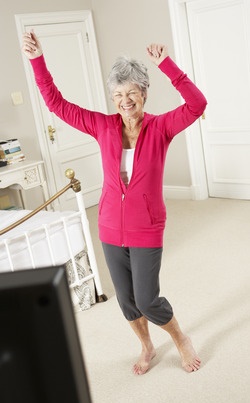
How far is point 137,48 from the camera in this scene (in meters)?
5.84


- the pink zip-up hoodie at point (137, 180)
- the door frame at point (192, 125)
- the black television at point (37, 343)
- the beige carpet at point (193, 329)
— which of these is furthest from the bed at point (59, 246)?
the black television at point (37, 343)

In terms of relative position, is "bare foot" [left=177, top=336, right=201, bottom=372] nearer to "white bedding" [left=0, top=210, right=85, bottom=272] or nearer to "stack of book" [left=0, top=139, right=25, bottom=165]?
"white bedding" [left=0, top=210, right=85, bottom=272]

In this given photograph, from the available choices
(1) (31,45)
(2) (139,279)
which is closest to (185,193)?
(2) (139,279)

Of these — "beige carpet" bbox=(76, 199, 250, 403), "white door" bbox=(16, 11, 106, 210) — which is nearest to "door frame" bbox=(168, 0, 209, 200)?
"beige carpet" bbox=(76, 199, 250, 403)

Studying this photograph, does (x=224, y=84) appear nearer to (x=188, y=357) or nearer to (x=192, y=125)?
(x=192, y=125)

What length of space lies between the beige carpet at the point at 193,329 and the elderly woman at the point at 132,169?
0.40 m

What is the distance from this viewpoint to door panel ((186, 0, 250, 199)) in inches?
200

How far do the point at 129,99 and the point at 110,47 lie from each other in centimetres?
411

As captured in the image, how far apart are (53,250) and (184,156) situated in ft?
9.13

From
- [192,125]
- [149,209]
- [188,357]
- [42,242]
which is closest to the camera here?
[149,209]

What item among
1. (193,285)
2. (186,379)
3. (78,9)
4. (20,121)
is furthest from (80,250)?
(78,9)

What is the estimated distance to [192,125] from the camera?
553 centimetres

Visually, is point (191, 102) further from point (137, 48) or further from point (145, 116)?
point (137, 48)

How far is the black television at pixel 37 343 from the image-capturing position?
8.6 inches
